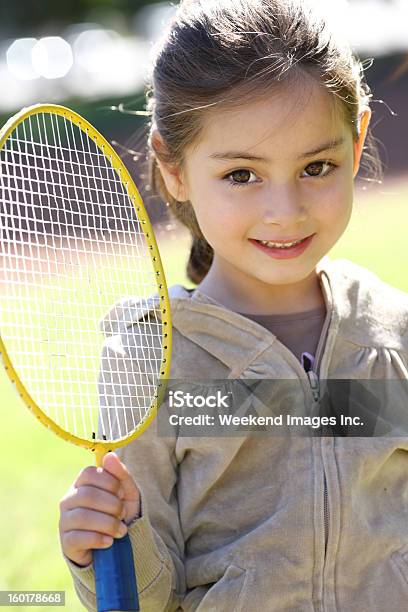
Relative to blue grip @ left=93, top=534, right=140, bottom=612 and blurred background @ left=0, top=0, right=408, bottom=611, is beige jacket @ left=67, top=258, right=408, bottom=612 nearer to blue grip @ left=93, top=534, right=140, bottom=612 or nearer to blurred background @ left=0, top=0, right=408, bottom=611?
blue grip @ left=93, top=534, right=140, bottom=612

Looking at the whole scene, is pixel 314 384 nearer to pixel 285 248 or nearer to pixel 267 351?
pixel 267 351

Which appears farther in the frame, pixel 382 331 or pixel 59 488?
pixel 59 488

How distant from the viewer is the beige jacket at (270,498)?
87.8 inches

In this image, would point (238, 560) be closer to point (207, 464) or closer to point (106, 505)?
point (207, 464)

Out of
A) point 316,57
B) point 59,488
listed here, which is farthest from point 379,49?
point 316,57

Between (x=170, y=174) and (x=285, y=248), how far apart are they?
349 millimetres

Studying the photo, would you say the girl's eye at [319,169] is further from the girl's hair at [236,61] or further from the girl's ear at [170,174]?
the girl's ear at [170,174]

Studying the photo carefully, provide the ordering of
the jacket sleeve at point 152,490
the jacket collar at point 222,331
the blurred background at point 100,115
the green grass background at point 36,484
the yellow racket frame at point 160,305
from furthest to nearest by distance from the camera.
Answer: the blurred background at point 100,115
the green grass background at point 36,484
the jacket collar at point 222,331
the jacket sleeve at point 152,490
the yellow racket frame at point 160,305

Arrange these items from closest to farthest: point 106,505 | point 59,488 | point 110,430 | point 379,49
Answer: point 106,505, point 110,430, point 59,488, point 379,49

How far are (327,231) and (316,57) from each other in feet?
1.19

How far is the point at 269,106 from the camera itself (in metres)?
2.23

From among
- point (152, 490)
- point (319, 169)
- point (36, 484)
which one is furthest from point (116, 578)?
point (36, 484)

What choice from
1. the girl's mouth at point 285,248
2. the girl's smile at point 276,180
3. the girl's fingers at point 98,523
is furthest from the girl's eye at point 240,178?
the girl's fingers at point 98,523

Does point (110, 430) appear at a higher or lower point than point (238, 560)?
higher
